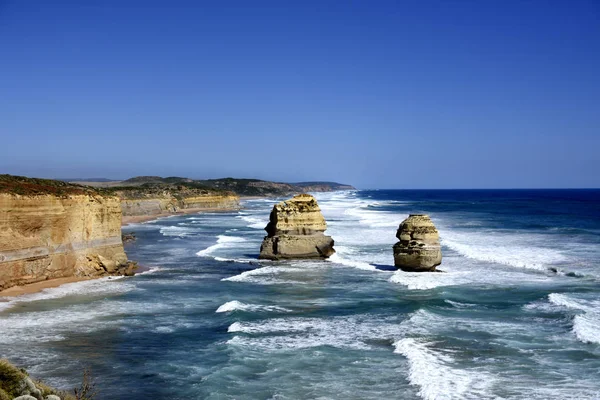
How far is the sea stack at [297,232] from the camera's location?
32.6 m

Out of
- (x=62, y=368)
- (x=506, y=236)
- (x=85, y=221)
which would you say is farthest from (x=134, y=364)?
(x=506, y=236)

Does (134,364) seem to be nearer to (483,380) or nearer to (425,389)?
(425,389)

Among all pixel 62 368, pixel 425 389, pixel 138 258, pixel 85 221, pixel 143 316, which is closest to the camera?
pixel 425 389

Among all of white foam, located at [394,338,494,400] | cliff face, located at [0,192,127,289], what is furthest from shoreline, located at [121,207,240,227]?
white foam, located at [394,338,494,400]

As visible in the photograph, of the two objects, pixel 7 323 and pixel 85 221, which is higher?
pixel 85 221

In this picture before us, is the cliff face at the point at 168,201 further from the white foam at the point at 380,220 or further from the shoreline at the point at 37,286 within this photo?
the shoreline at the point at 37,286

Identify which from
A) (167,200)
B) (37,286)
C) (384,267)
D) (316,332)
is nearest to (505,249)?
(384,267)

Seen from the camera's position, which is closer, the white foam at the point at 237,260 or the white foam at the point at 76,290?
the white foam at the point at 76,290

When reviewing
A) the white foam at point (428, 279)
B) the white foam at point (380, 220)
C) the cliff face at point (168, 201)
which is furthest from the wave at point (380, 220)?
the white foam at point (428, 279)

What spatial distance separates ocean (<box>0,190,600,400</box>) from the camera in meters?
13.8

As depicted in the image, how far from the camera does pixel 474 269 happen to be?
29938 millimetres

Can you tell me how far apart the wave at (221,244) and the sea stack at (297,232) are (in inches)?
227

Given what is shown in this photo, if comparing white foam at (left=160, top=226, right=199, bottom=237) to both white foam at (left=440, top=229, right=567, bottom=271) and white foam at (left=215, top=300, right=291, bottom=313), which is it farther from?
white foam at (left=215, top=300, right=291, bottom=313)

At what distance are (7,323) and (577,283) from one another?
21.9 metres
